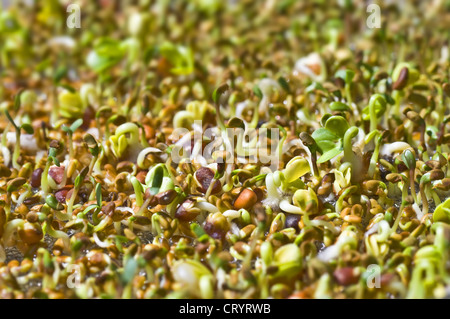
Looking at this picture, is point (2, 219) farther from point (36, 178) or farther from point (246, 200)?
point (246, 200)

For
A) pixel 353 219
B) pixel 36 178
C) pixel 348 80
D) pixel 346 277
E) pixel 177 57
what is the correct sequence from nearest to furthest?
1. pixel 346 277
2. pixel 353 219
3. pixel 36 178
4. pixel 348 80
5. pixel 177 57

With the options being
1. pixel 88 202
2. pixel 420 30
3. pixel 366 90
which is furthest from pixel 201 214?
pixel 420 30

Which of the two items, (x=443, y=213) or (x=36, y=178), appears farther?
(x=36, y=178)

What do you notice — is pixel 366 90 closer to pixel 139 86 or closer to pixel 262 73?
pixel 262 73

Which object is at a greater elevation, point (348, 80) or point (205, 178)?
point (348, 80)

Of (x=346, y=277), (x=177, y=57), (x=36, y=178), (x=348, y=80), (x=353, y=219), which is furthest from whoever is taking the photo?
(x=177, y=57)

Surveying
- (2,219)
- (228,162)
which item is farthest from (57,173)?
(228,162)

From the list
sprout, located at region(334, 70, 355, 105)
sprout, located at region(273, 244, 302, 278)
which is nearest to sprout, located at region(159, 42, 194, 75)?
sprout, located at region(334, 70, 355, 105)
